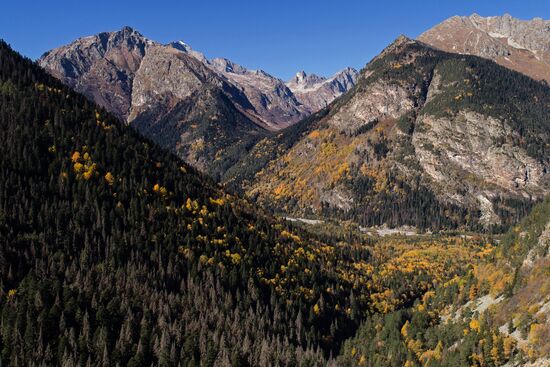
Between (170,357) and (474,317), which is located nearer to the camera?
(170,357)

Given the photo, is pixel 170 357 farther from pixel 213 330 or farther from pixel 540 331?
pixel 540 331

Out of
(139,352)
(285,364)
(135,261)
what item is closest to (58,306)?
(139,352)

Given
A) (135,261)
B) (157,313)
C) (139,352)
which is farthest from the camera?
(135,261)

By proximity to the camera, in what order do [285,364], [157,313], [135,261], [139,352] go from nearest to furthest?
[139,352] < [285,364] < [157,313] < [135,261]

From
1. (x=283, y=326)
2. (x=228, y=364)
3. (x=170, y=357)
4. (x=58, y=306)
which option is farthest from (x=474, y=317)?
(x=58, y=306)

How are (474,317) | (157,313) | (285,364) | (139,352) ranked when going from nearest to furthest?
(139,352) < (285,364) < (157,313) < (474,317)

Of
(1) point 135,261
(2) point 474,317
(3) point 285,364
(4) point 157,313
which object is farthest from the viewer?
(1) point 135,261

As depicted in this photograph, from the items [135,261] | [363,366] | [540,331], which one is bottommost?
[363,366]

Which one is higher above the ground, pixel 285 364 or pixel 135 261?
pixel 135 261

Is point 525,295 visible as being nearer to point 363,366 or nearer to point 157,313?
point 363,366
